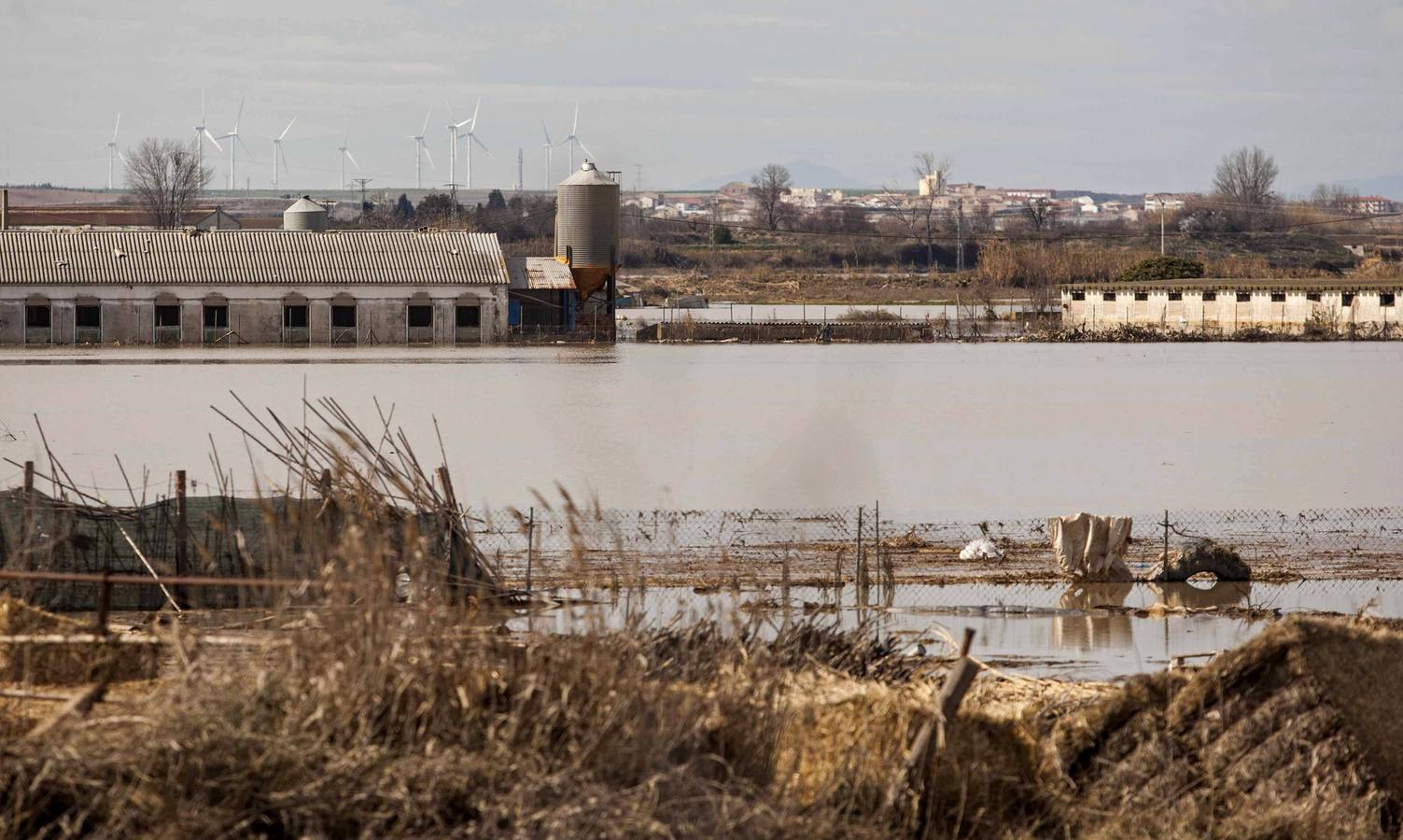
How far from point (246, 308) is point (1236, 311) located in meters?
35.3

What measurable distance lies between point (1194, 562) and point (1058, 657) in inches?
133

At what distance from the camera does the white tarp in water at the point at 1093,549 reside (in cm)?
1445

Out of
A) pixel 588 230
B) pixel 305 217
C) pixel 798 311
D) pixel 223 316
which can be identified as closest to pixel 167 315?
pixel 223 316

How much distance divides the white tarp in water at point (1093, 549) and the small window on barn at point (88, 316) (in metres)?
40.8

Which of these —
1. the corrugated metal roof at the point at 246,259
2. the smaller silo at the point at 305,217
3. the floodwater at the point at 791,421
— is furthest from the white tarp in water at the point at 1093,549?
the smaller silo at the point at 305,217

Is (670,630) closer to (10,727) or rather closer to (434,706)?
(434,706)

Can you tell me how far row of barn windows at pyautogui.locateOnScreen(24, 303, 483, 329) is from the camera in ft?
163

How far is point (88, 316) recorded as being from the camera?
49.9m

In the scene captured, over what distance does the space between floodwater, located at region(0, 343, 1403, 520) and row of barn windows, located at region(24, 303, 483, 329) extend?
2176 millimetres

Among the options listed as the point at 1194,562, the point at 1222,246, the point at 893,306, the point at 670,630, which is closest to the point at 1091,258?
the point at 893,306

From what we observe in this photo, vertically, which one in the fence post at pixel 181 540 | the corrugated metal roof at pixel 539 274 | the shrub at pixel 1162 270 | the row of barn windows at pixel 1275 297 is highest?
the shrub at pixel 1162 270

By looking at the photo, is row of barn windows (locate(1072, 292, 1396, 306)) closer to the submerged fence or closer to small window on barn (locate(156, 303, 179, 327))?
small window on barn (locate(156, 303, 179, 327))

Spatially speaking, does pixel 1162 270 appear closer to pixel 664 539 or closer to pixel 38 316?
pixel 38 316

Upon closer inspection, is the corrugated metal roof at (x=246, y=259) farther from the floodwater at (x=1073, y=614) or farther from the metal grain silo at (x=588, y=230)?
the floodwater at (x=1073, y=614)
